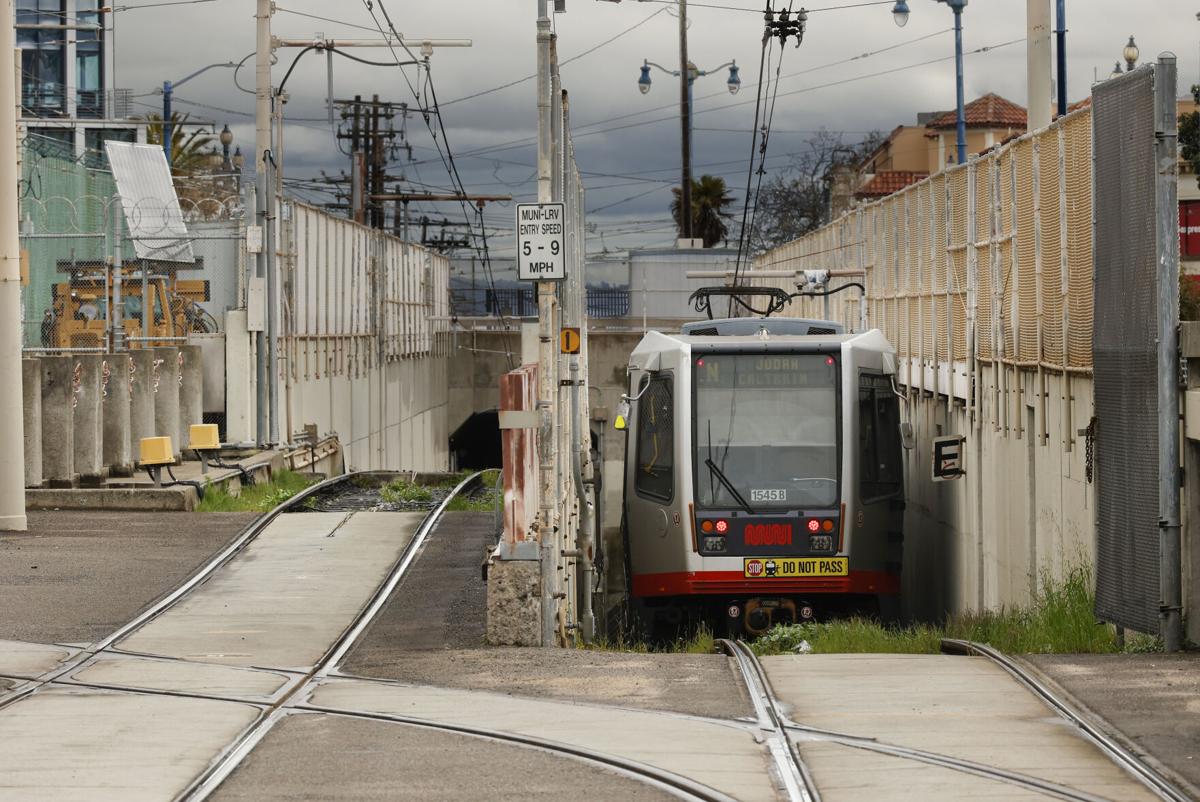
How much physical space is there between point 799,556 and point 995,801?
9.56 meters

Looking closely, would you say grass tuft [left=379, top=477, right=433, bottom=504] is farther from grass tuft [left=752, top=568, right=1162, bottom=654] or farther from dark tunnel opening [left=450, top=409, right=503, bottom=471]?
dark tunnel opening [left=450, top=409, right=503, bottom=471]

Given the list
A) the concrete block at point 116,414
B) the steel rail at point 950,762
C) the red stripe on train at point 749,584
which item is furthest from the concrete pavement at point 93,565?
the steel rail at point 950,762

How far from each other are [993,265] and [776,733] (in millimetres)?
9297

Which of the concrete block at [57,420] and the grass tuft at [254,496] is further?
the grass tuft at [254,496]

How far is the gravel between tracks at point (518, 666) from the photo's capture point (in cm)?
1006

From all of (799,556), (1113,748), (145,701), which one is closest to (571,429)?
(799,556)

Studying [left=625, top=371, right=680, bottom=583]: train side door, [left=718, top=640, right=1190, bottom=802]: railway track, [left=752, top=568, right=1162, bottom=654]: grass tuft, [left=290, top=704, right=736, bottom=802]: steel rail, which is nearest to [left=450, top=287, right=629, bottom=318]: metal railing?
[left=625, top=371, right=680, bottom=583]: train side door

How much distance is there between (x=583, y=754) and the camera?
27.1 ft

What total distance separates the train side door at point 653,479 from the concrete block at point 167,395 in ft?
30.4

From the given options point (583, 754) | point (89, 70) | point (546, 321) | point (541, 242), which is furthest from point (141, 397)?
point (89, 70)

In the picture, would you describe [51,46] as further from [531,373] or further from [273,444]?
[531,373]

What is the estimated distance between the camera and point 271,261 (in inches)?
1091

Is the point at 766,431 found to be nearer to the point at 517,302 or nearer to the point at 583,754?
the point at 583,754

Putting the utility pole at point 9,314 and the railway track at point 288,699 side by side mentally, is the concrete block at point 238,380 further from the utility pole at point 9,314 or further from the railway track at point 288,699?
the railway track at point 288,699
